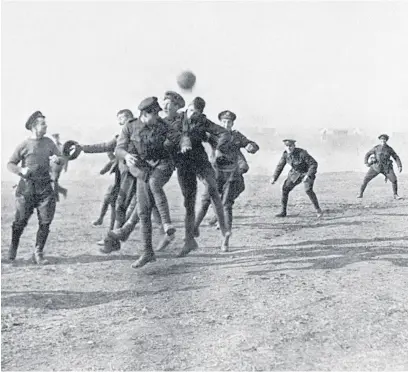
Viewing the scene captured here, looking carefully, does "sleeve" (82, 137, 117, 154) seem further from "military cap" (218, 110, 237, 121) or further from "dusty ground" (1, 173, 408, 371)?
"military cap" (218, 110, 237, 121)

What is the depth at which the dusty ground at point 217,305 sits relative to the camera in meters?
3.75

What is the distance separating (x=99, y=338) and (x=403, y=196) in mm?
8904

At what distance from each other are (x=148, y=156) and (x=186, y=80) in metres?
1.40

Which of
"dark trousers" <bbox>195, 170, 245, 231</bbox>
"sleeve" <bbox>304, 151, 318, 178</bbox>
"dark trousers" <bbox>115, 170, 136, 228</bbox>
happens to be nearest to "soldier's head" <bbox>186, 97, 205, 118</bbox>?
"dark trousers" <bbox>115, 170, 136, 228</bbox>

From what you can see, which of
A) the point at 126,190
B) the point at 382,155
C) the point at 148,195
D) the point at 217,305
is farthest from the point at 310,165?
the point at 217,305

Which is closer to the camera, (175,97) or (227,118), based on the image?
(175,97)

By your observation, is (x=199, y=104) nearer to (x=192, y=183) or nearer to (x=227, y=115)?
(x=227, y=115)

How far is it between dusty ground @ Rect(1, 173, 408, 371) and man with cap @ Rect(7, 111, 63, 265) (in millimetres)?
427

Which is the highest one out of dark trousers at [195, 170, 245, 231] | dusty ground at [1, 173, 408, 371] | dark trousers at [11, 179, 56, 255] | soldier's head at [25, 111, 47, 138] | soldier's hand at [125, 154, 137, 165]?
soldier's head at [25, 111, 47, 138]

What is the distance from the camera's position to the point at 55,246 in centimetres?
691

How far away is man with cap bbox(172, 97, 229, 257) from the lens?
19.7 feet

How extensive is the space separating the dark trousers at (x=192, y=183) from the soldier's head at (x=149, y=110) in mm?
692

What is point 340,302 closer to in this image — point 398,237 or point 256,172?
point 398,237

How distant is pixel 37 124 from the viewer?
19.2 feet
